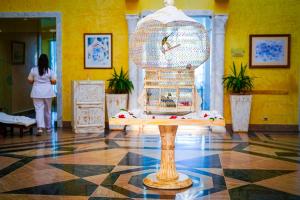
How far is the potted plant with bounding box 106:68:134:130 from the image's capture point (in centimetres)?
839

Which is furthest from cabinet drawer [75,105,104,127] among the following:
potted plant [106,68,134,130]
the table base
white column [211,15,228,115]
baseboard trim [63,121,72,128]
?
the table base

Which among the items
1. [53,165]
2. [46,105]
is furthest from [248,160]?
[46,105]

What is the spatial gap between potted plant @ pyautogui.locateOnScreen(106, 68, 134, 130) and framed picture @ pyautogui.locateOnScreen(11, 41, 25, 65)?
3680 mm

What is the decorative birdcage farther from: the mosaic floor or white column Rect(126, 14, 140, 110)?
white column Rect(126, 14, 140, 110)

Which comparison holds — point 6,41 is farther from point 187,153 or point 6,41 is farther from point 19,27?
point 187,153

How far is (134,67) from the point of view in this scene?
862 centimetres

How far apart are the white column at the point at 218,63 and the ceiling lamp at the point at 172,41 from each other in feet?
9.52

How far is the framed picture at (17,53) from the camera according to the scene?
10922 millimetres

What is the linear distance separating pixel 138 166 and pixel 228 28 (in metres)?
4.35

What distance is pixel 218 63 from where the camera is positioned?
27.7ft

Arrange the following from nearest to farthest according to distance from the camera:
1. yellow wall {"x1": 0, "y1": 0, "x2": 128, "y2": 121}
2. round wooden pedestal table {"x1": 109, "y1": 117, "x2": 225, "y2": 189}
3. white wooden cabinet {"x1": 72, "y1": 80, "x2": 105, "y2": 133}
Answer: round wooden pedestal table {"x1": 109, "y1": 117, "x2": 225, "y2": 189} → white wooden cabinet {"x1": 72, "y1": 80, "x2": 105, "y2": 133} → yellow wall {"x1": 0, "y1": 0, "x2": 128, "y2": 121}

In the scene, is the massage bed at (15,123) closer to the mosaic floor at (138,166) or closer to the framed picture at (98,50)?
the mosaic floor at (138,166)

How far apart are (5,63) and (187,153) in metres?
6.28

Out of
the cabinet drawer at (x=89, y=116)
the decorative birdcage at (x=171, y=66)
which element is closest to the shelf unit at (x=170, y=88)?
the decorative birdcage at (x=171, y=66)
